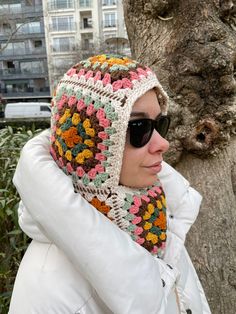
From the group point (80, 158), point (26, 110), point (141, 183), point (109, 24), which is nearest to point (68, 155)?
point (80, 158)

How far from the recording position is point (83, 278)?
3.79 ft

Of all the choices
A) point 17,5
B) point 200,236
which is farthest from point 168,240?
point 17,5

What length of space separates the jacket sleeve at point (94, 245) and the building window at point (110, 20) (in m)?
39.8

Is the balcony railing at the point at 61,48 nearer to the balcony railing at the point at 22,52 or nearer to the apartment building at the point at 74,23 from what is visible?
the apartment building at the point at 74,23

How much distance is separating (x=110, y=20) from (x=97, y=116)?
4074cm

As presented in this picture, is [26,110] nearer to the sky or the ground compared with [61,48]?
nearer to the ground

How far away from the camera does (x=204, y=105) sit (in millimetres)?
1955

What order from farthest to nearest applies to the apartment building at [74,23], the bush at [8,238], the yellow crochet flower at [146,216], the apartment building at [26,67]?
1. the apartment building at [26,67]
2. the apartment building at [74,23]
3. the bush at [8,238]
4. the yellow crochet flower at [146,216]

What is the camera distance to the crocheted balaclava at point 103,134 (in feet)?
3.82

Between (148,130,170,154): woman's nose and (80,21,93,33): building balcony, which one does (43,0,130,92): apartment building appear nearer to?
(80,21,93,33): building balcony

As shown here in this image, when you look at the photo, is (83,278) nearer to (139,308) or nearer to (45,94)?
(139,308)

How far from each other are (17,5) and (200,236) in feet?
131

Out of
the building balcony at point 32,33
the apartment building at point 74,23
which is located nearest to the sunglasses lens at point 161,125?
the apartment building at point 74,23

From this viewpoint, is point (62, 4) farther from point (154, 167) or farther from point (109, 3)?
point (154, 167)
